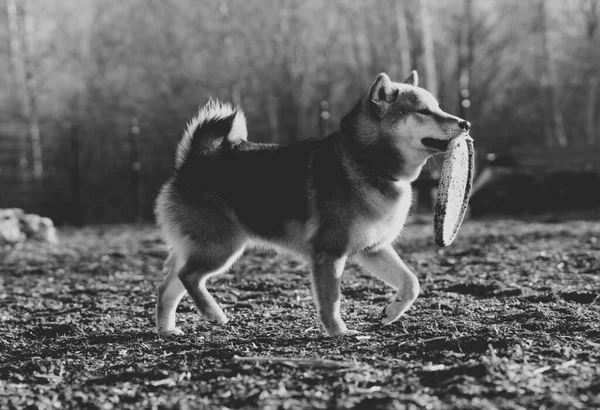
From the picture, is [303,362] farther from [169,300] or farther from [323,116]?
[323,116]

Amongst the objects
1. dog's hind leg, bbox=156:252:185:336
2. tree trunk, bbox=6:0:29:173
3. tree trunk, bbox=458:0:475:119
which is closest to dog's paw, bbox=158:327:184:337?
dog's hind leg, bbox=156:252:185:336

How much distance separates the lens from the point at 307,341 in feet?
15.0

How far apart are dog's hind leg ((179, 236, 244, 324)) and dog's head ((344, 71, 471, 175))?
43.7 inches

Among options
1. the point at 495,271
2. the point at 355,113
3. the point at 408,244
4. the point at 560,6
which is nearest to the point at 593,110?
the point at 560,6

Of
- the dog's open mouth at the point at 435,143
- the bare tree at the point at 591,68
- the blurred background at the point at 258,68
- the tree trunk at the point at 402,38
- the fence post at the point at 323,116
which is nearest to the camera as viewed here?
the dog's open mouth at the point at 435,143

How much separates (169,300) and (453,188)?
1.97m

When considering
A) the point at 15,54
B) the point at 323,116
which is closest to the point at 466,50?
the point at 15,54

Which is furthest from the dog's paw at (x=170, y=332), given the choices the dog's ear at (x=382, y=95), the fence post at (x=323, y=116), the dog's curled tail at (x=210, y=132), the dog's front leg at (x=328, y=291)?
the fence post at (x=323, y=116)

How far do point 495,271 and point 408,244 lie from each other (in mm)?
2486

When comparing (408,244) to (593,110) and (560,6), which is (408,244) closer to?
(593,110)

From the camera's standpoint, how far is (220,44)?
89.0 feet

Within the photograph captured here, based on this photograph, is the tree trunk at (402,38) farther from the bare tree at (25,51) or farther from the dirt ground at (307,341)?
the dirt ground at (307,341)

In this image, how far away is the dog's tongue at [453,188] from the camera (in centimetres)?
505

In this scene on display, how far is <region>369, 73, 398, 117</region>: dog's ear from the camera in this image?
4.97 meters
